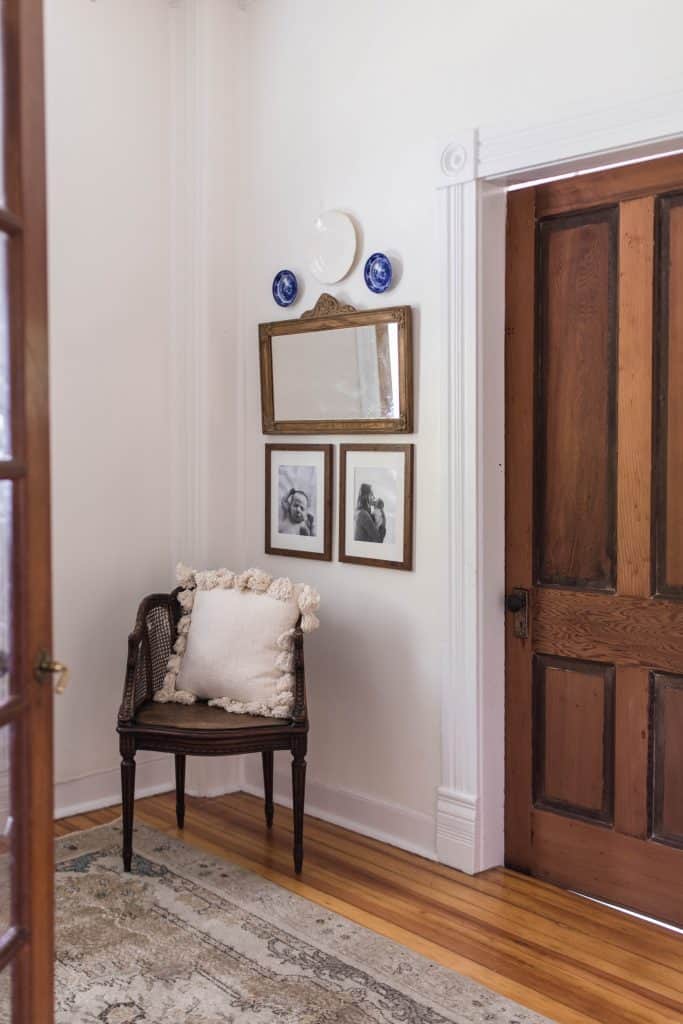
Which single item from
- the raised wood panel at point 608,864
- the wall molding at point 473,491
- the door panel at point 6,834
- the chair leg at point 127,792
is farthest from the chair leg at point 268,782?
the door panel at point 6,834

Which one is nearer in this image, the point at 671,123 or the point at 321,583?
the point at 671,123

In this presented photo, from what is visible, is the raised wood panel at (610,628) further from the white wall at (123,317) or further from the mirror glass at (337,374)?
the white wall at (123,317)

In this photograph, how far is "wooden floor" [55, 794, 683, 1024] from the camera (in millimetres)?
2488

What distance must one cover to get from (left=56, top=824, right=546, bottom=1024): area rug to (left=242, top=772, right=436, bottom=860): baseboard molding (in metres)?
0.52

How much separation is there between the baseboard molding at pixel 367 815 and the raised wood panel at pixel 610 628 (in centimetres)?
77

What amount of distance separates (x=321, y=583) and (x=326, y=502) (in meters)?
0.31

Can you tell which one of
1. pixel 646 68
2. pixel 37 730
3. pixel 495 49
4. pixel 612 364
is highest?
A: pixel 495 49

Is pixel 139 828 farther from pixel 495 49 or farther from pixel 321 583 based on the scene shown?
pixel 495 49

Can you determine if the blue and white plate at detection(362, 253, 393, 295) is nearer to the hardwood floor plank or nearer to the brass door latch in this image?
the brass door latch

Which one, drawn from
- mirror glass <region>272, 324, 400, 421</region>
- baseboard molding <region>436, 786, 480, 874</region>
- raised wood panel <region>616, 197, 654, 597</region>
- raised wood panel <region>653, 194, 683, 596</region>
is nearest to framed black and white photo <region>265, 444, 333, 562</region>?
mirror glass <region>272, 324, 400, 421</region>

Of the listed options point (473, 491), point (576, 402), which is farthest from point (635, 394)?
point (473, 491)

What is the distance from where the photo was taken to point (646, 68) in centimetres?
272

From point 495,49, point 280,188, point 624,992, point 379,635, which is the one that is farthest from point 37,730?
point 280,188

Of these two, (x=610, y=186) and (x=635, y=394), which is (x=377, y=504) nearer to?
(x=635, y=394)
